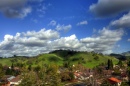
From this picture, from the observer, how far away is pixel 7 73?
191 m

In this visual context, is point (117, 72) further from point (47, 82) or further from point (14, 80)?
point (47, 82)

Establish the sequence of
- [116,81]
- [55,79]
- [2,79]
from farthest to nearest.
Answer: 1. [2,79]
2. [116,81]
3. [55,79]

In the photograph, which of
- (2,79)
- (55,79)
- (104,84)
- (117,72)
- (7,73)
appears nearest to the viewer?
(104,84)

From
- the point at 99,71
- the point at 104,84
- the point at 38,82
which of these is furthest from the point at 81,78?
the point at 104,84

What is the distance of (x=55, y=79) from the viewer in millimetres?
90438

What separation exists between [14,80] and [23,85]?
74637mm

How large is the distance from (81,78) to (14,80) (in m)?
55.7

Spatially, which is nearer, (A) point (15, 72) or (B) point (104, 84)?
(B) point (104, 84)

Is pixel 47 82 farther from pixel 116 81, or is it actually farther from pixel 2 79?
pixel 2 79

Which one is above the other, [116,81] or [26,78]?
[26,78]

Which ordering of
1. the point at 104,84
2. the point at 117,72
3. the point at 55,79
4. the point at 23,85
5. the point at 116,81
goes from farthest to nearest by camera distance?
the point at 117,72 < the point at 116,81 < the point at 55,79 < the point at 23,85 < the point at 104,84

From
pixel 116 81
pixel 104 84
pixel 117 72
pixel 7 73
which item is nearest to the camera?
pixel 104 84

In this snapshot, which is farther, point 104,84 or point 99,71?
point 99,71

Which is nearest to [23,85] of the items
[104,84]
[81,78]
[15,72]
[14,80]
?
[104,84]
